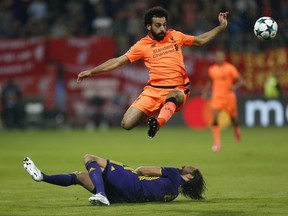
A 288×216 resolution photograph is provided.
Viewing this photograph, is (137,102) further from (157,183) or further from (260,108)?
(260,108)

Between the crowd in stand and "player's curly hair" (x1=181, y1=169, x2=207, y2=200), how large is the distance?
1815 centimetres

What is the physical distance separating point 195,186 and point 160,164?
20.1 ft

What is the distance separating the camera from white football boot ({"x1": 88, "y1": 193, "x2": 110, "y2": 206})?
9.85 meters

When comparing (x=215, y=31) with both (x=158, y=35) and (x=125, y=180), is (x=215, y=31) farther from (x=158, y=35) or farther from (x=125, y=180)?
(x=125, y=180)

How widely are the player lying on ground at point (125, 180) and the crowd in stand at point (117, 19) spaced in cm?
1839

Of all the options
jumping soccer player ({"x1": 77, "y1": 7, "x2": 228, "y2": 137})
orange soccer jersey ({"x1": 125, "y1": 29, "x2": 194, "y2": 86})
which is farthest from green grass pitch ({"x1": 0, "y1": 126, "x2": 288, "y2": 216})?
orange soccer jersey ({"x1": 125, "y1": 29, "x2": 194, "y2": 86})

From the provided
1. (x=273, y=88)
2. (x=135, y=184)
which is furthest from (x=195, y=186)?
(x=273, y=88)

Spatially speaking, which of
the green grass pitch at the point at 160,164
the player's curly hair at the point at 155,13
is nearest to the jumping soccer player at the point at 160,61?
the player's curly hair at the point at 155,13

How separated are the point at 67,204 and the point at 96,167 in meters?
0.88

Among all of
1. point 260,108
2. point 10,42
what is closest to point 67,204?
point 260,108

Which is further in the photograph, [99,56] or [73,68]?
[73,68]

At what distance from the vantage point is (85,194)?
39.4 feet

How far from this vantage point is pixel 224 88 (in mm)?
22406

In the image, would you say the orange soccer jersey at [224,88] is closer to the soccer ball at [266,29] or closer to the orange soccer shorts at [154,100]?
the orange soccer shorts at [154,100]
